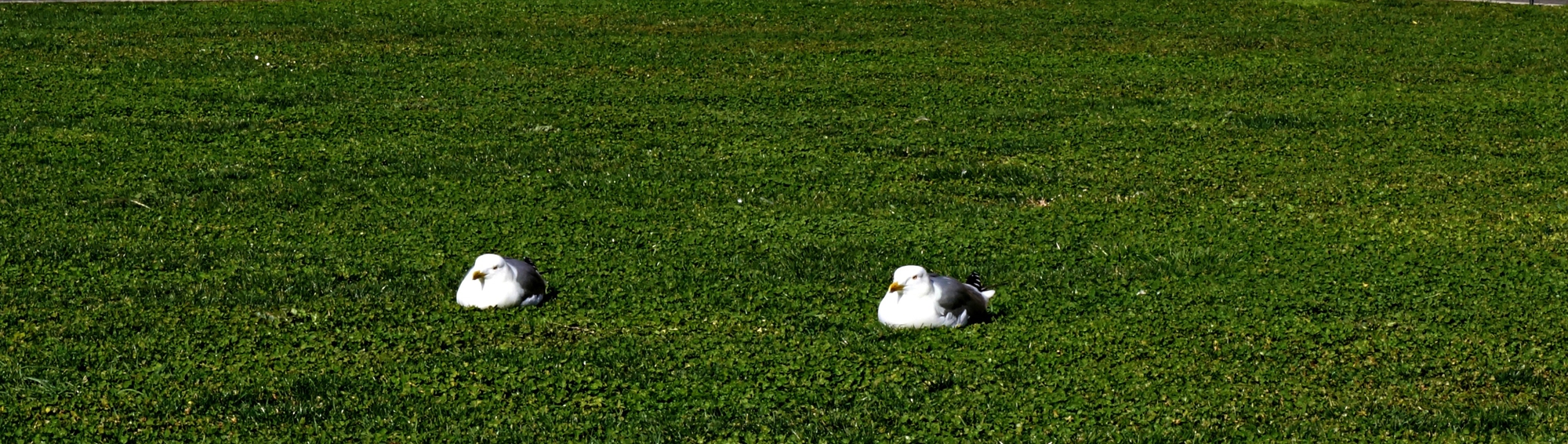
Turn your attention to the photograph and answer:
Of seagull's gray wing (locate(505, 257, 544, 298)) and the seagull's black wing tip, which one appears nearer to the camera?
seagull's gray wing (locate(505, 257, 544, 298))

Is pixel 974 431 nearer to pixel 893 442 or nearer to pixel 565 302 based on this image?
pixel 893 442

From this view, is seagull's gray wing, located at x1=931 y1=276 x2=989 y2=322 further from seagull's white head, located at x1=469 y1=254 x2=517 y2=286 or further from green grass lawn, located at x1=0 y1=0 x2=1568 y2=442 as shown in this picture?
seagull's white head, located at x1=469 y1=254 x2=517 y2=286

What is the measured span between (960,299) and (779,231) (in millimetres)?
2176

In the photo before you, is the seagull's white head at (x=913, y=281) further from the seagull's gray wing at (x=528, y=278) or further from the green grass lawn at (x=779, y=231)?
the seagull's gray wing at (x=528, y=278)

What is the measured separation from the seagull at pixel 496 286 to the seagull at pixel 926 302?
6.08 feet

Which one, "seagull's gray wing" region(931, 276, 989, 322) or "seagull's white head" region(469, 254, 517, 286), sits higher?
"seagull's white head" region(469, 254, 517, 286)

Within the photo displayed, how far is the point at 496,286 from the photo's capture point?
7906 millimetres

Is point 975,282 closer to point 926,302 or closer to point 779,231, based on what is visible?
point 926,302

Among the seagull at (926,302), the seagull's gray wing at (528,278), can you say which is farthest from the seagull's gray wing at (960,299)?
the seagull's gray wing at (528,278)

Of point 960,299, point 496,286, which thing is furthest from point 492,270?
point 960,299

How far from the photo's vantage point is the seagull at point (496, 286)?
25.9ft

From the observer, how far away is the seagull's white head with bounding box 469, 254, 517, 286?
789 centimetres

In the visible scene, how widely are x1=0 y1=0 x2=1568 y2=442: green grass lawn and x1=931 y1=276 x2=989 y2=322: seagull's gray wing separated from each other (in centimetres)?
23

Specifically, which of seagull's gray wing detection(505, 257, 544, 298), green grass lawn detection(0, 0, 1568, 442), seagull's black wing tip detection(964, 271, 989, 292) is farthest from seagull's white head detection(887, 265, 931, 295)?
seagull's gray wing detection(505, 257, 544, 298)
